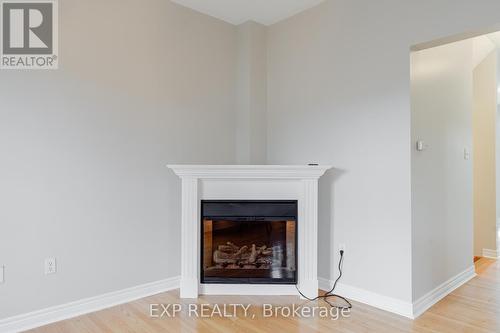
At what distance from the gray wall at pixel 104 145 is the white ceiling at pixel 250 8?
4.4 inches

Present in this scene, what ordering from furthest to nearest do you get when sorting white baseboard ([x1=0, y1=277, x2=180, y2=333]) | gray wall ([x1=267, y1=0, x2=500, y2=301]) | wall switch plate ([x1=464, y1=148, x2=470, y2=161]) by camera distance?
wall switch plate ([x1=464, y1=148, x2=470, y2=161]) < gray wall ([x1=267, y1=0, x2=500, y2=301]) < white baseboard ([x1=0, y1=277, x2=180, y2=333])

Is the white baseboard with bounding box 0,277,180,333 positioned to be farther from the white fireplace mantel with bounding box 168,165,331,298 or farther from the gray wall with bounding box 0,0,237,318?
the white fireplace mantel with bounding box 168,165,331,298

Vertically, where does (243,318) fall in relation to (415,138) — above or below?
below

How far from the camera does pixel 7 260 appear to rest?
2236 mm

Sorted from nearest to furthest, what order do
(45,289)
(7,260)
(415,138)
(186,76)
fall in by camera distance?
(7,260), (45,289), (415,138), (186,76)

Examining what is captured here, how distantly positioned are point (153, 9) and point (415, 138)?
252cm

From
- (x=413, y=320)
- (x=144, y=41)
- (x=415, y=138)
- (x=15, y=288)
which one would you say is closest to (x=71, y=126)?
(x=144, y=41)

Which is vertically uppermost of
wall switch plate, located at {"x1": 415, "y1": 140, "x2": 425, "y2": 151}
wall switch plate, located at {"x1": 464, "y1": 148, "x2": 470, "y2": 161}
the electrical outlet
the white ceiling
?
the white ceiling

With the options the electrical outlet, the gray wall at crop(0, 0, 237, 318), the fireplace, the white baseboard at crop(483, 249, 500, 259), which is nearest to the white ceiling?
the gray wall at crop(0, 0, 237, 318)

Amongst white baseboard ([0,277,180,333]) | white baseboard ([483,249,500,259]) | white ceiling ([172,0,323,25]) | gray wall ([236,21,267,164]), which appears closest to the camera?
white baseboard ([0,277,180,333])

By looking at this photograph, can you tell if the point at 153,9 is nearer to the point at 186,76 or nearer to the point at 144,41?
the point at 144,41

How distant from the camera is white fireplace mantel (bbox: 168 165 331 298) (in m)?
2.83

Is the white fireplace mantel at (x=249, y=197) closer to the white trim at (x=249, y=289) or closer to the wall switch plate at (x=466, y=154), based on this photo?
the white trim at (x=249, y=289)

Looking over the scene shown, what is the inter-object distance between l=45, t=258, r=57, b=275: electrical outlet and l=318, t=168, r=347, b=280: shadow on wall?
7.35 ft
